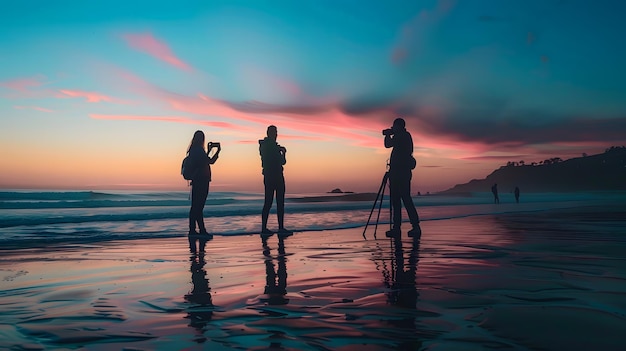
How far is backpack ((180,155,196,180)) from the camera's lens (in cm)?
1141

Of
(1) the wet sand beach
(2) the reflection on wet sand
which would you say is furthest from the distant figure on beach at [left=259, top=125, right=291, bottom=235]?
(2) the reflection on wet sand

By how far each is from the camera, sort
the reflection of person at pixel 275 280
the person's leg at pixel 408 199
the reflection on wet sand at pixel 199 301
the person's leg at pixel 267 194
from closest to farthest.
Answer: the reflection on wet sand at pixel 199 301 → the reflection of person at pixel 275 280 → the person's leg at pixel 408 199 → the person's leg at pixel 267 194

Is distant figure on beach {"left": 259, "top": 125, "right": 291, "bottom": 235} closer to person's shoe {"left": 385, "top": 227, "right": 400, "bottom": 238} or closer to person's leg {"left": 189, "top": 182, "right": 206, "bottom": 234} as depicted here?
person's leg {"left": 189, "top": 182, "right": 206, "bottom": 234}

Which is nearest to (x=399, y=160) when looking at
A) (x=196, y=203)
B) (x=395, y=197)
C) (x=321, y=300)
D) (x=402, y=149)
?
(x=402, y=149)

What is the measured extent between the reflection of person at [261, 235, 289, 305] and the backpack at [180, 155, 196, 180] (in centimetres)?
433

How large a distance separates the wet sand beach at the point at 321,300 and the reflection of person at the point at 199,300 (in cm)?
1

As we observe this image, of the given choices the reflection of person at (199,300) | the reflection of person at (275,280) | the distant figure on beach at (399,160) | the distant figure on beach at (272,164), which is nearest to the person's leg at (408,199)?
the distant figure on beach at (399,160)

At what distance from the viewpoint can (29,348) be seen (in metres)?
2.73

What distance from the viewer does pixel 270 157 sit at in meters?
11.9

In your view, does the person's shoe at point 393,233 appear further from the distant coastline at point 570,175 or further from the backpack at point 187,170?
the distant coastline at point 570,175

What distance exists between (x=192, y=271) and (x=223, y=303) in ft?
6.69

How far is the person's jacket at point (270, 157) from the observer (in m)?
11.9

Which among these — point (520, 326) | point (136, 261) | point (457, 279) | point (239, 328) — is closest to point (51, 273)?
point (136, 261)

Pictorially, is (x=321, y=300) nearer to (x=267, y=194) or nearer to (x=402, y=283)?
(x=402, y=283)
